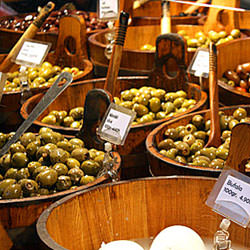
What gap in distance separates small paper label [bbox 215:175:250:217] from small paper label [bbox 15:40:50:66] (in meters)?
1.51

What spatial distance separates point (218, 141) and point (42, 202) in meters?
0.92

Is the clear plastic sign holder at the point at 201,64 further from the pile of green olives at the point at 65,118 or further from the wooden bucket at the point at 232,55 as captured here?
the pile of green olives at the point at 65,118

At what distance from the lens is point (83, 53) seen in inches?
120

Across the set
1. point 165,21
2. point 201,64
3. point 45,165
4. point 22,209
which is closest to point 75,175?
point 45,165

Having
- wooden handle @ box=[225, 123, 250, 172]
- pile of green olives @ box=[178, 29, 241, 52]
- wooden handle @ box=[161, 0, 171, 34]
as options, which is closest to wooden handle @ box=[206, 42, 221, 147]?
wooden handle @ box=[225, 123, 250, 172]

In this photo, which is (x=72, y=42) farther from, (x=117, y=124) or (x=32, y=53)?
(x=117, y=124)

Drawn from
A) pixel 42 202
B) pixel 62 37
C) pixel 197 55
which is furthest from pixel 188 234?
pixel 62 37

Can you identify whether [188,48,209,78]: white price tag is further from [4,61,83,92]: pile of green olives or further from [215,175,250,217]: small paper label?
[215,175,250,217]: small paper label

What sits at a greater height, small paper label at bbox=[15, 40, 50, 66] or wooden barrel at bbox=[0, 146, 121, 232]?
small paper label at bbox=[15, 40, 50, 66]

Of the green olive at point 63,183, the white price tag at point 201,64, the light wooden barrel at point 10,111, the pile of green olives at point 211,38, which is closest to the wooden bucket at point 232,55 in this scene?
the white price tag at point 201,64

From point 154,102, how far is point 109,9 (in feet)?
2.33

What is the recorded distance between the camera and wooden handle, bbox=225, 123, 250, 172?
43.4 inches

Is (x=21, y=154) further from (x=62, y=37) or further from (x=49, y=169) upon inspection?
(x=62, y=37)

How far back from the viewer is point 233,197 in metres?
1.10
